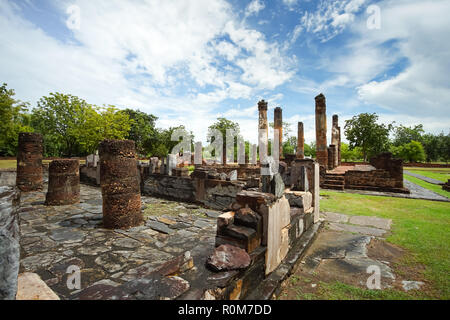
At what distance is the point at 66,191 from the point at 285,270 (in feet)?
22.1

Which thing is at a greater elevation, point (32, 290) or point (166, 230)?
point (32, 290)

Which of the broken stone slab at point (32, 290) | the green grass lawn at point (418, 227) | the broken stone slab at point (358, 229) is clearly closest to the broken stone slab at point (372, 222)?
the green grass lawn at point (418, 227)

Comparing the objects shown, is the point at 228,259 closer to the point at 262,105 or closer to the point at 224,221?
the point at 224,221

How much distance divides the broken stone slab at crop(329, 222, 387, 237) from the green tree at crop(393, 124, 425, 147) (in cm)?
6088

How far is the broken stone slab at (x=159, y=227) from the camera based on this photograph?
14.0 feet

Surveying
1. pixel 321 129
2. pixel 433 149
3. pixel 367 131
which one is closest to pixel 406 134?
pixel 433 149

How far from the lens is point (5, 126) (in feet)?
62.1

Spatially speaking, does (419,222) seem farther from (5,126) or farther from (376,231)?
(5,126)

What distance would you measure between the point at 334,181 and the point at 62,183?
37.1 ft

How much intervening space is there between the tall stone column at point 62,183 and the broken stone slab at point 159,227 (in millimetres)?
3449

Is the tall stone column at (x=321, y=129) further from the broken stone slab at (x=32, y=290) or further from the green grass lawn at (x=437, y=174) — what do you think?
the broken stone slab at (x=32, y=290)

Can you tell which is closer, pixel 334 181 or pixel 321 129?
pixel 334 181

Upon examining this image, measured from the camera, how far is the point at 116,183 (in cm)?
436
